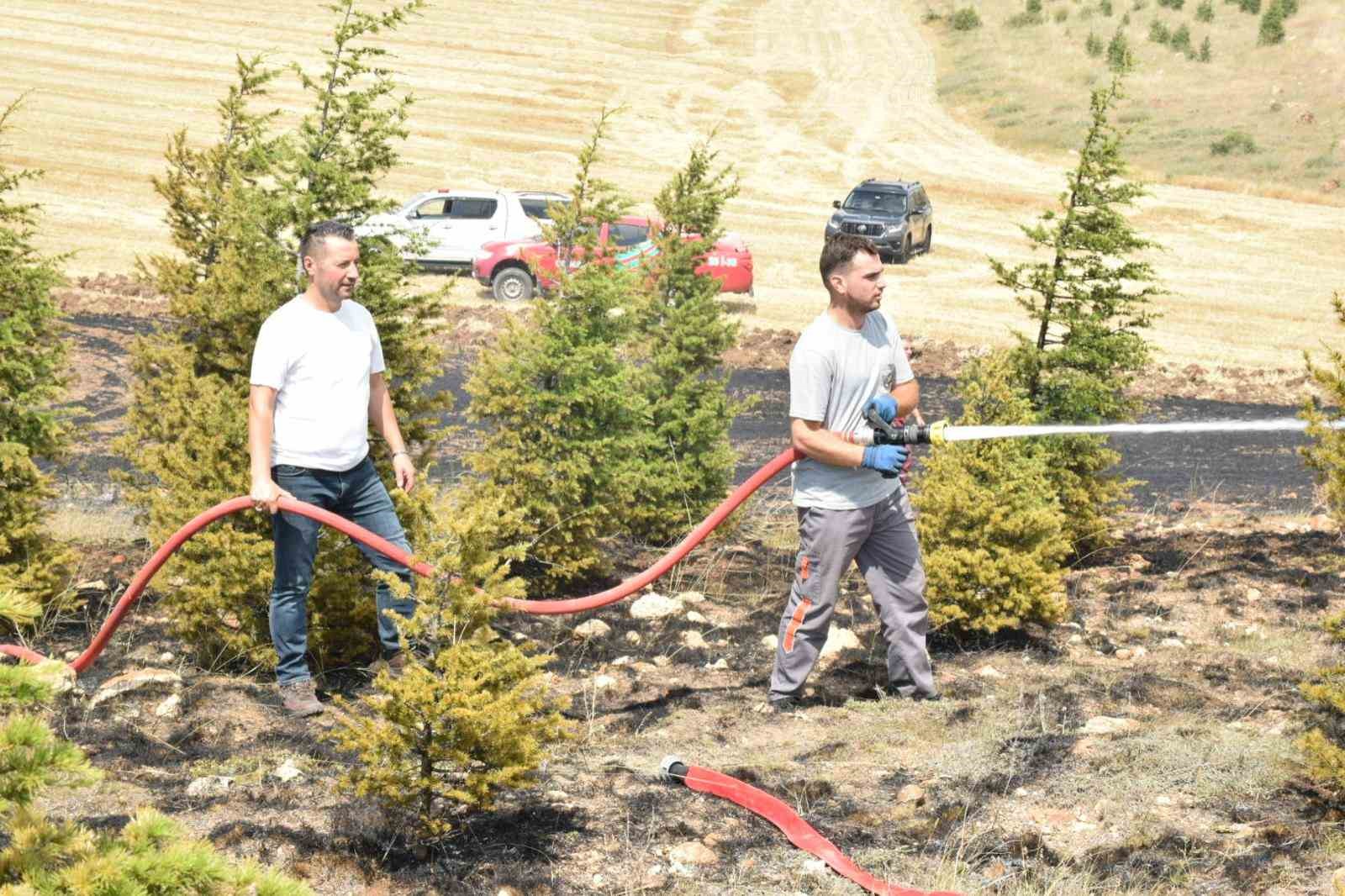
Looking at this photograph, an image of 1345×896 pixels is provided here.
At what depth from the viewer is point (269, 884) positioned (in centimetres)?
236

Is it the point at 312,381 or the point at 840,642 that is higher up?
the point at 312,381

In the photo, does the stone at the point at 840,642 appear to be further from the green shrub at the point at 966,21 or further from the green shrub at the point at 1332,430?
the green shrub at the point at 966,21

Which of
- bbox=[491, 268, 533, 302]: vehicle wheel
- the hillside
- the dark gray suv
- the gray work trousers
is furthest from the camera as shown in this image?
the hillside

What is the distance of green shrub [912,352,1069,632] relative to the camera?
21.4 ft

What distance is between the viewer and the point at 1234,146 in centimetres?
3666

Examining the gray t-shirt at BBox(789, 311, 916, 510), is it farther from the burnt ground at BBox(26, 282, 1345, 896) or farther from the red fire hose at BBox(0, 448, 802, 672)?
the burnt ground at BBox(26, 282, 1345, 896)

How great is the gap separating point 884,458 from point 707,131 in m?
31.4

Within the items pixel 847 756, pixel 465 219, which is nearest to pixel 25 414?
pixel 847 756

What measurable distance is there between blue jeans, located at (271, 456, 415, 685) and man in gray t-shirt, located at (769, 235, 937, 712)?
155cm

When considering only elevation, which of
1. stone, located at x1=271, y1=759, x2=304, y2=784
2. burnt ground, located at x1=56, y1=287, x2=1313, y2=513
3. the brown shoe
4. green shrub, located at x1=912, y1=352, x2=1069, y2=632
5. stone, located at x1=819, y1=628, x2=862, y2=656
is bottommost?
burnt ground, located at x1=56, y1=287, x2=1313, y2=513

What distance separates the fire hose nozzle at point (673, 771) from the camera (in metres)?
4.82

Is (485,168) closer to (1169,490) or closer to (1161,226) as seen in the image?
(1161,226)

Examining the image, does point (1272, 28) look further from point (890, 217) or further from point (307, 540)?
point (307, 540)

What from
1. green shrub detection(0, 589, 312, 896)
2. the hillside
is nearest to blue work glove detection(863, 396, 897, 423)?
green shrub detection(0, 589, 312, 896)
